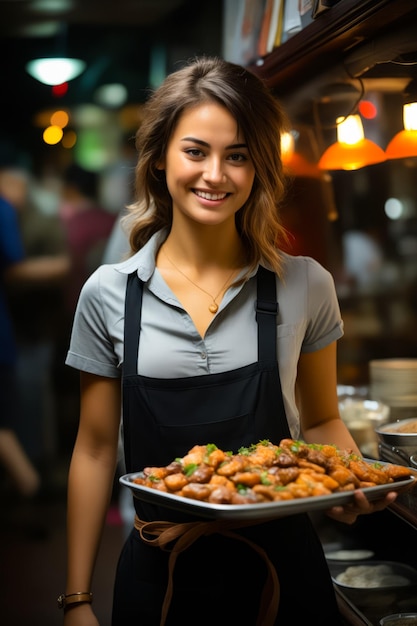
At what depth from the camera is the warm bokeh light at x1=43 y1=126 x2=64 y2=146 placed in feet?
24.6

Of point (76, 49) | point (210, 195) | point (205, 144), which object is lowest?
point (210, 195)

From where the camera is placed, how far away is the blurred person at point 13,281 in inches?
237

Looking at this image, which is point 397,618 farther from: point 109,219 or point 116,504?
point 109,219

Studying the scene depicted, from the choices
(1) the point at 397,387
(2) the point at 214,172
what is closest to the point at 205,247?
(2) the point at 214,172

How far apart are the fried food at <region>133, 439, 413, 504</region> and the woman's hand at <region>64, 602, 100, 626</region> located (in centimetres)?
42

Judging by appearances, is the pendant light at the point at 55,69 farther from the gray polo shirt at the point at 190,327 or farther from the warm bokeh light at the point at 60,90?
the gray polo shirt at the point at 190,327

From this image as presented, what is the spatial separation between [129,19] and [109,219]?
5.29 ft

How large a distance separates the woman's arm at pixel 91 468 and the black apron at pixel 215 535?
11cm

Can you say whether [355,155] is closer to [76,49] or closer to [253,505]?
[253,505]

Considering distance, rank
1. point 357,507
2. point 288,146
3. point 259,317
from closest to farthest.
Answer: point 357,507
point 259,317
point 288,146

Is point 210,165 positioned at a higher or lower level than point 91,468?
higher

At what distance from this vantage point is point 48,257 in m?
7.42

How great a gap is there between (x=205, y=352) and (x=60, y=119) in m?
5.79

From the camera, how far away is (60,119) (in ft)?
24.6
